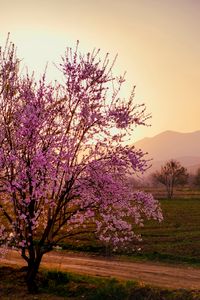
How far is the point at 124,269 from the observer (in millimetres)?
22484

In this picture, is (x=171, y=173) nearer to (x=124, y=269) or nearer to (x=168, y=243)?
(x=168, y=243)

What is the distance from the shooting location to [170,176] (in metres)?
80.2

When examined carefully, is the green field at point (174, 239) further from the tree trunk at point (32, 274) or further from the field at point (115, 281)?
the tree trunk at point (32, 274)

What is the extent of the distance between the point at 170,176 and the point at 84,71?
63.6 m

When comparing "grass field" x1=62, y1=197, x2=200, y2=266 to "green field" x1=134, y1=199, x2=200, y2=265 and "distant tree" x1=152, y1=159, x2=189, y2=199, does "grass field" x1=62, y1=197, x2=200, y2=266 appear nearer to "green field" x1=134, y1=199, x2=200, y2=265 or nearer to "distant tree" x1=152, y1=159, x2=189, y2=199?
"green field" x1=134, y1=199, x2=200, y2=265

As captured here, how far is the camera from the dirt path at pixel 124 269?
770 inches

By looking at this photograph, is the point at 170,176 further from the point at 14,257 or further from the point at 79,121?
the point at 79,121

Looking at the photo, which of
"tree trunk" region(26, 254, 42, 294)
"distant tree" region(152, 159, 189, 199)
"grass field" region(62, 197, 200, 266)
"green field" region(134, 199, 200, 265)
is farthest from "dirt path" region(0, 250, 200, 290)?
"distant tree" region(152, 159, 189, 199)

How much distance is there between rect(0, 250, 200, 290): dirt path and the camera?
64.2 feet

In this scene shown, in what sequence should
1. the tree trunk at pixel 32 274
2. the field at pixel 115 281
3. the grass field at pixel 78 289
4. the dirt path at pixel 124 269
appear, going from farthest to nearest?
the dirt path at pixel 124 269 → the tree trunk at pixel 32 274 → the field at pixel 115 281 → the grass field at pixel 78 289

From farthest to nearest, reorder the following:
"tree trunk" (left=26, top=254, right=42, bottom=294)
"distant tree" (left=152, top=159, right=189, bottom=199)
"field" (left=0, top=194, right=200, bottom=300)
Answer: "distant tree" (left=152, top=159, right=189, bottom=199) < "tree trunk" (left=26, top=254, right=42, bottom=294) < "field" (left=0, top=194, right=200, bottom=300)

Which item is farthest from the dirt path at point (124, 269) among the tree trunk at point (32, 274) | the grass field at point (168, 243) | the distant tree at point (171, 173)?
the distant tree at point (171, 173)

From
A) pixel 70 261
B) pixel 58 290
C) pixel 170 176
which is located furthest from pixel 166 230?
pixel 170 176

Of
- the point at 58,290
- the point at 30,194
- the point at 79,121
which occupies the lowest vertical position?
the point at 58,290
